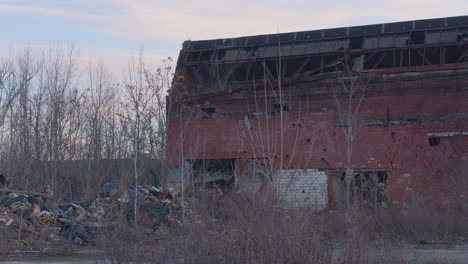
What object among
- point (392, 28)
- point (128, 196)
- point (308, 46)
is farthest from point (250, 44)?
point (128, 196)

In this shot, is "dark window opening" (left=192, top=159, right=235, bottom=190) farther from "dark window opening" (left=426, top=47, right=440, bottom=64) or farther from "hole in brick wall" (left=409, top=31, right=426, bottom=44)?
"dark window opening" (left=426, top=47, right=440, bottom=64)

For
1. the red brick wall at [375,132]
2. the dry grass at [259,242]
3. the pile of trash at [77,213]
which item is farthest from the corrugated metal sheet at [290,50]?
the dry grass at [259,242]

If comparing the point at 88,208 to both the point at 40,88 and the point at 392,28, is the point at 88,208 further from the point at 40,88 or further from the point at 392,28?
the point at 40,88

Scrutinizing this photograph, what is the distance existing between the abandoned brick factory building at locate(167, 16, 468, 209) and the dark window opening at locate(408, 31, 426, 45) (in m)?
0.04

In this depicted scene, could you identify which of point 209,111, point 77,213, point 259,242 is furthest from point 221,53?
point 259,242

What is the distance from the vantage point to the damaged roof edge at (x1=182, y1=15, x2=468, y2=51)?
25.5 metres

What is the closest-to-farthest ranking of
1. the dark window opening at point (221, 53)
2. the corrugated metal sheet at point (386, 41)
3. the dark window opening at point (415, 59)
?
the corrugated metal sheet at point (386, 41)
the dark window opening at point (415, 59)
the dark window opening at point (221, 53)

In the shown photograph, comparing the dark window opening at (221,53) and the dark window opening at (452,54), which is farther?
the dark window opening at (221,53)

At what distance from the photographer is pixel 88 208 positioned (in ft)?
62.4

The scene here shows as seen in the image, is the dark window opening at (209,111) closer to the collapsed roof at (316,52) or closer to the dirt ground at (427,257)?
the collapsed roof at (316,52)

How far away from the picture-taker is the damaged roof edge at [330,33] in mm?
25547

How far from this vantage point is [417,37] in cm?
2569

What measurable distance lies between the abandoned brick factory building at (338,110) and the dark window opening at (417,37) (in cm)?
4

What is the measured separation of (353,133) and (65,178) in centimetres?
1532
